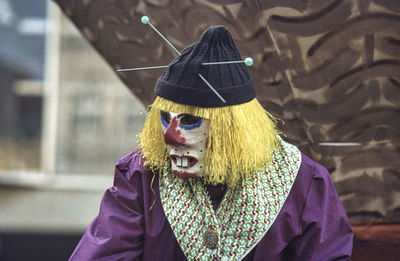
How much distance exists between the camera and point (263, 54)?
2105mm

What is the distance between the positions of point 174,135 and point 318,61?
2.58 ft

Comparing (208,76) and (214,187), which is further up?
(208,76)

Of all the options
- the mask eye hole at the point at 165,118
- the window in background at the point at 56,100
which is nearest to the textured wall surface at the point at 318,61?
the mask eye hole at the point at 165,118

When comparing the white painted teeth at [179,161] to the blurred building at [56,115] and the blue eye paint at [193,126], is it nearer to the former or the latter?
the blue eye paint at [193,126]

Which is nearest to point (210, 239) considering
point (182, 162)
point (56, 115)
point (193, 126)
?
point (182, 162)

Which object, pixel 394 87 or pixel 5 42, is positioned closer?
pixel 394 87

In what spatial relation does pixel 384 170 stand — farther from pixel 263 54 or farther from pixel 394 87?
pixel 263 54

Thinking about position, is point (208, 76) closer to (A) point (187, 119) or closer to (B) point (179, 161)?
(A) point (187, 119)

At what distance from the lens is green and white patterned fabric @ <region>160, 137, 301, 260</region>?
1.65 m

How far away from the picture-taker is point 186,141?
5.23 feet

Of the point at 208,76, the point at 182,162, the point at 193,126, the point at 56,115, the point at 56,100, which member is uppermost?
the point at 208,76

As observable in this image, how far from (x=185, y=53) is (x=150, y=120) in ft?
0.83

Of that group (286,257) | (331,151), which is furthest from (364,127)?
(286,257)

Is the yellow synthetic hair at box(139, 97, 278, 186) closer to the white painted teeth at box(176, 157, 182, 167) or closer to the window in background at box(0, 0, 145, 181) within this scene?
the white painted teeth at box(176, 157, 182, 167)
